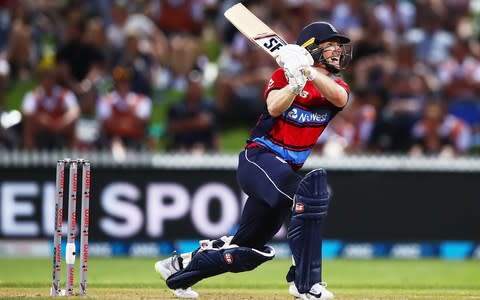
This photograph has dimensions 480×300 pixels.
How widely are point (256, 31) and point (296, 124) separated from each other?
2.59ft

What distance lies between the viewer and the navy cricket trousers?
706cm

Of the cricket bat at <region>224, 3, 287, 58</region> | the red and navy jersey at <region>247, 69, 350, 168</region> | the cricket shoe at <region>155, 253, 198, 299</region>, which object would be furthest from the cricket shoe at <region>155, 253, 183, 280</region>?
the cricket bat at <region>224, 3, 287, 58</region>

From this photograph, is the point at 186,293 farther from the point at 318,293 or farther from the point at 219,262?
the point at 318,293

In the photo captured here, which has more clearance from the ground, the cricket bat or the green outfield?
the cricket bat

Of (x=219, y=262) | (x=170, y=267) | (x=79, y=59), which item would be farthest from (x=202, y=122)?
(x=219, y=262)

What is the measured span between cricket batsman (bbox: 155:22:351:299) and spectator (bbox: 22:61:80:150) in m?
6.57

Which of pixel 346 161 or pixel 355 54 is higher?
pixel 355 54

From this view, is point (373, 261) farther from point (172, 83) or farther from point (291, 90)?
point (291, 90)

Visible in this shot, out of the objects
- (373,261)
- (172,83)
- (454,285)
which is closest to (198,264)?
(454,285)

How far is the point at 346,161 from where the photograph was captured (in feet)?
44.8

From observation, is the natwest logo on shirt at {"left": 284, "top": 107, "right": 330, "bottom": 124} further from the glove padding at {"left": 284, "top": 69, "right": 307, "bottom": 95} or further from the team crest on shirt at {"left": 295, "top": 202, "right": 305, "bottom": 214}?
the team crest on shirt at {"left": 295, "top": 202, "right": 305, "bottom": 214}

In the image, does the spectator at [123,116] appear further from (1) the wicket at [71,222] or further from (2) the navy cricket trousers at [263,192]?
(2) the navy cricket trousers at [263,192]

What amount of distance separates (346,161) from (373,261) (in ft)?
4.20

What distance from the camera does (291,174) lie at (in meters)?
7.12
